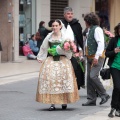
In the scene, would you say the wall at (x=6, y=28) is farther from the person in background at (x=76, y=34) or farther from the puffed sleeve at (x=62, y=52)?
the puffed sleeve at (x=62, y=52)

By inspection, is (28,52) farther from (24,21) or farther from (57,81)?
(57,81)

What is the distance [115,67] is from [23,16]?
1651 cm

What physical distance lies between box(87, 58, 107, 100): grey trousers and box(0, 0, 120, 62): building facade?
29.4 feet

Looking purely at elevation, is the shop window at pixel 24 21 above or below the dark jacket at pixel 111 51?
below

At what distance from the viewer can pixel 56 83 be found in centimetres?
1092

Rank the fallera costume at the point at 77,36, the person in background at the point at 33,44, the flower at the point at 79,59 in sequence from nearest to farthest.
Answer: the flower at the point at 79,59, the fallera costume at the point at 77,36, the person in background at the point at 33,44

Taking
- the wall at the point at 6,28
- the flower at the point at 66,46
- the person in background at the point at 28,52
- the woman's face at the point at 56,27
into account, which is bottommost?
the person in background at the point at 28,52

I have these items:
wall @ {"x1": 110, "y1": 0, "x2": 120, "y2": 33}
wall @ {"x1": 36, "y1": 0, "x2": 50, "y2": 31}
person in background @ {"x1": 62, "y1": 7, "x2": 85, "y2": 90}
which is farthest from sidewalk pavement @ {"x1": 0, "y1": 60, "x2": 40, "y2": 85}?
→ wall @ {"x1": 110, "y1": 0, "x2": 120, "y2": 33}

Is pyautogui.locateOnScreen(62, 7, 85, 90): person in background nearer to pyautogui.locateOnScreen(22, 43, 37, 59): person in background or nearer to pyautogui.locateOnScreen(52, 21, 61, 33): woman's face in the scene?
pyautogui.locateOnScreen(52, 21, 61, 33): woman's face

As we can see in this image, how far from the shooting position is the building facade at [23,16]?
24125 millimetres

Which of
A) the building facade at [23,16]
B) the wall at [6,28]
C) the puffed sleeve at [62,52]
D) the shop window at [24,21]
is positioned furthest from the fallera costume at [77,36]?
the shop window at [24,21]

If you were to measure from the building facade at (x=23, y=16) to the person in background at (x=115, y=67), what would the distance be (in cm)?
1060

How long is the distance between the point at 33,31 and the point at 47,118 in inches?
651

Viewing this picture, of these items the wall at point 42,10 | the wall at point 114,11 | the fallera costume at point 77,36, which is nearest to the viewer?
the fallera costume at point 77,36
